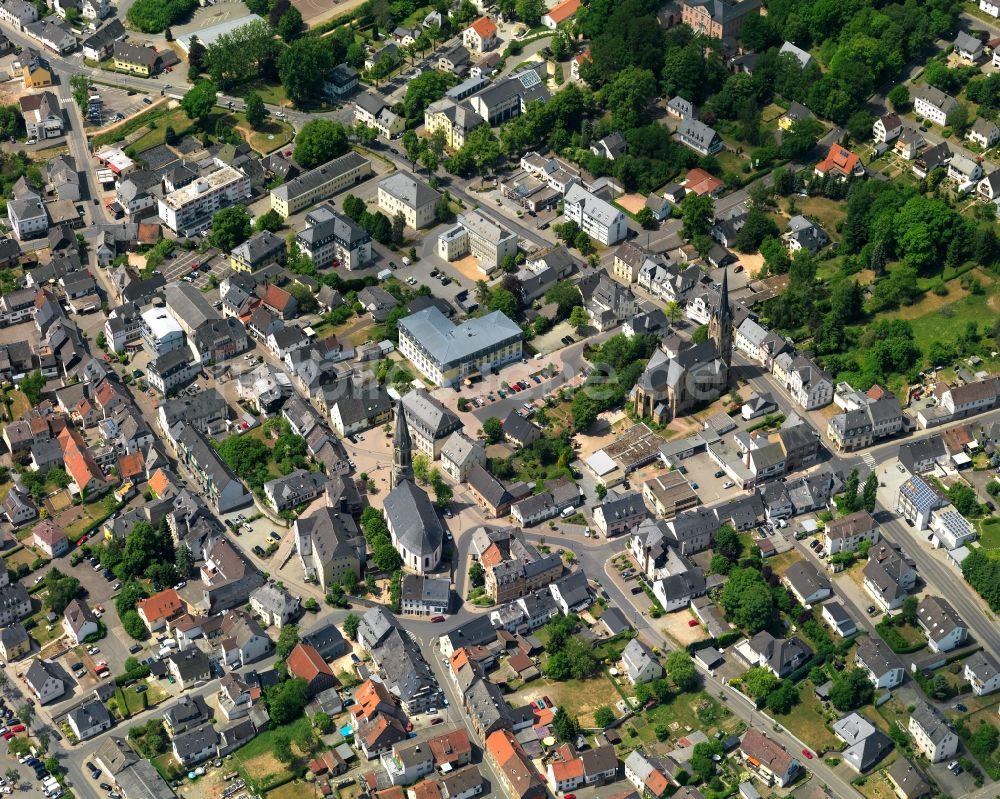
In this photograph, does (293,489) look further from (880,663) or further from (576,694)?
(880,663)

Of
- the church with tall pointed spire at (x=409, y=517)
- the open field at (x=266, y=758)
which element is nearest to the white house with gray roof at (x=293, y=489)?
the church with tall pointed spire at (x=409, y=517)

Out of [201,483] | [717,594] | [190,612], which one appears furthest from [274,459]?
[717,594]

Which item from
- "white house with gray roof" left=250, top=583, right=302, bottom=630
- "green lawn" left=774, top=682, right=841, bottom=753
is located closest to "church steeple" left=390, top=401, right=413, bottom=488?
"white house with gray roof" left=250, top=583, right=302, bottom=630

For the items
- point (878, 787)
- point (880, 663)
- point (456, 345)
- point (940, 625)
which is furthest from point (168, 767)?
point (940, 625)

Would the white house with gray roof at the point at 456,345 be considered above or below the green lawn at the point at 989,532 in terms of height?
above

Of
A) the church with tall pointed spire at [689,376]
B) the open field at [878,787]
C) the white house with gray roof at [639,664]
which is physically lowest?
the open field at [878,787]

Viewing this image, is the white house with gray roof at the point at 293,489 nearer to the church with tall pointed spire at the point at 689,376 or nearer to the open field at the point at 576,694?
the open field at the point at 576,694

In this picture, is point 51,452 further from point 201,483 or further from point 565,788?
point 565,788

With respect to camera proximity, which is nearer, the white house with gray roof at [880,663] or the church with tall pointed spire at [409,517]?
the white house with gray roof at [880,663]
